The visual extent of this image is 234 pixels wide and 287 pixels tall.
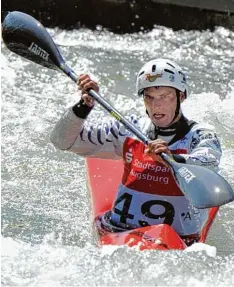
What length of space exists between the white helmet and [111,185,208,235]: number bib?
553 mm

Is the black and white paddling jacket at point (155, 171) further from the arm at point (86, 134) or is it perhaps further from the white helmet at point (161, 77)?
the white helmet at point (161, 77)

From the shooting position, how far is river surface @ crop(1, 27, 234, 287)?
147 inches

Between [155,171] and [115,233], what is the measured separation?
1.23 ft

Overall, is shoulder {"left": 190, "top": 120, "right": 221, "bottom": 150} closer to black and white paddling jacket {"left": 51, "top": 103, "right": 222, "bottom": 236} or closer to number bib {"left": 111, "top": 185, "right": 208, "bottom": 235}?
black and white paddling jacket {"left": 51, "top": 103, "right": 222, "bottom": 236}

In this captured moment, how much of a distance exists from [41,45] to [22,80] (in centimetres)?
306

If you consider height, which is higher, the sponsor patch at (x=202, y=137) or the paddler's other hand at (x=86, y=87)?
the paddler's other hand at (x=86, y=87)

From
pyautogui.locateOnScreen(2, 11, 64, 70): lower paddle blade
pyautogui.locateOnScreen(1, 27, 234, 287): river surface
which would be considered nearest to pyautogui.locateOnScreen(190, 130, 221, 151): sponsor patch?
pyautogui.locateOnScreen(1, 27, 234, 287): river surface

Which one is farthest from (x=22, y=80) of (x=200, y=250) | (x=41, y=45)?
(x=200, y=250)

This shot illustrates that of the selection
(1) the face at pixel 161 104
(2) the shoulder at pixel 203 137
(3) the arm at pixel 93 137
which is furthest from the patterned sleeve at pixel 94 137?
(2) the shoulder at pixel 203 137

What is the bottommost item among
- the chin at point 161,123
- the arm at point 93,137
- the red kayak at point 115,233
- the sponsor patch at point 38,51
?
the red kayak at point 115,233

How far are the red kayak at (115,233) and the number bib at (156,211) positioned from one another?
0.10m

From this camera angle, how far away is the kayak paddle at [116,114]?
388cm

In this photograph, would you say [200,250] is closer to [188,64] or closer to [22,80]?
[22,80]

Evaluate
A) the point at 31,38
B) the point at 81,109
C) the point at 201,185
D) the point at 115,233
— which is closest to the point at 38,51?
the point at 31,38
